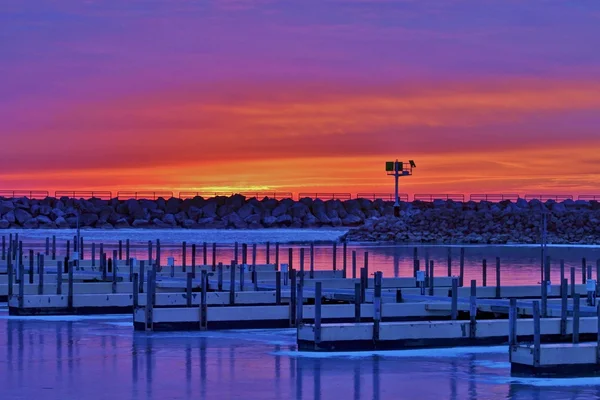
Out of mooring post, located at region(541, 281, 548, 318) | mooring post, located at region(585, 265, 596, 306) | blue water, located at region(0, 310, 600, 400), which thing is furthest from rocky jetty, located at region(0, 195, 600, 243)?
blue water, located at region(0, 310, 600, 400)

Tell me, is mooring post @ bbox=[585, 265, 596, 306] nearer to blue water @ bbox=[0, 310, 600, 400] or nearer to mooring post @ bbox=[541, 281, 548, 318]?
mooring post @ bbox=[541, 281, 548, 318]

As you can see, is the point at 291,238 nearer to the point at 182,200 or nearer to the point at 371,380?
the point at 182,200

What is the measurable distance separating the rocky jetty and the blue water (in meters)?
62.8

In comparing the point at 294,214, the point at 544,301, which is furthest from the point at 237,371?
the point at 294,214

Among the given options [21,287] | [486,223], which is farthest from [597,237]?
[21,287]

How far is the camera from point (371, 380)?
1950cm

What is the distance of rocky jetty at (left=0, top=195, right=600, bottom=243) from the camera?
291ft

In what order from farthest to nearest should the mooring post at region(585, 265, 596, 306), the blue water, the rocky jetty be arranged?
the rocky jetty
the mooring post at region(585, 265, 596, 306)
the blue water

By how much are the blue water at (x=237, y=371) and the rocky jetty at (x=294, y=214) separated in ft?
206

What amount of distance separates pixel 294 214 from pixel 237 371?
302 ft

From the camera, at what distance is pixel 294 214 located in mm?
112312

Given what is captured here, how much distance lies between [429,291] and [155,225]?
76934mm

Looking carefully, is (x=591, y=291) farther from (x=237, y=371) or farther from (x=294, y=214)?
(x=294, y=214)

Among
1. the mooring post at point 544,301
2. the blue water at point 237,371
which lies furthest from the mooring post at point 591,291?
the blue water at point 237,371
